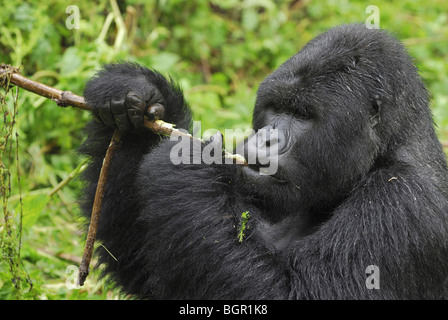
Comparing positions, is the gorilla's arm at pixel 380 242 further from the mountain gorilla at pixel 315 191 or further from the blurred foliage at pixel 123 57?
the blurred foliage at pixel 123 57

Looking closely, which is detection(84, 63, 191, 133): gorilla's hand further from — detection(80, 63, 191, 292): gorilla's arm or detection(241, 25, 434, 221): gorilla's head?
detection(241, 25, 434, 221): gorilla's head

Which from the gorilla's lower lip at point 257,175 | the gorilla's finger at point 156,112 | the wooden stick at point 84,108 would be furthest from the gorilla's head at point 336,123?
the gorilla's finger at point 156,112

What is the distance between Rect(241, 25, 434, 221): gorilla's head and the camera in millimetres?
3141

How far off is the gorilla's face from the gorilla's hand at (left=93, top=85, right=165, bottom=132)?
2.08 feet

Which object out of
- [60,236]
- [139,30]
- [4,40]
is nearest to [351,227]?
[60,236]

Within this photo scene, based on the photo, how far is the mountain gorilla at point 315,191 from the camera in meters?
2.95

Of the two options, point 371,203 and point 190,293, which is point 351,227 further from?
point 190,293

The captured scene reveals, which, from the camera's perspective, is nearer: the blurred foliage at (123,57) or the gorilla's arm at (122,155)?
the gorilla's arm at (122,155)

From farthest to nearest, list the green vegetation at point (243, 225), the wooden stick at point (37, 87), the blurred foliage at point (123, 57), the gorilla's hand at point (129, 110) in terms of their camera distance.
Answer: the blurred foliage at point (123, 57) → the gorilla's hand at point (129, 110) → the wooden stick at point (37, 87) → the green vegetation at point (243, 225)

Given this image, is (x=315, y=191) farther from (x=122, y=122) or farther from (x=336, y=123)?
(x=122, y=122)

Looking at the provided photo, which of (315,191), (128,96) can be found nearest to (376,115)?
(315,191)

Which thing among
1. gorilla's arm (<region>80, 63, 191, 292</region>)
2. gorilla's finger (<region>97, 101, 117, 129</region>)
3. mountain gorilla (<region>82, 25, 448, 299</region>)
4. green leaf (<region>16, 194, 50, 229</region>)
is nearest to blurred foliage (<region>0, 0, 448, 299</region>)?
green leaf (<region>16, 194, 50, 229</region>)

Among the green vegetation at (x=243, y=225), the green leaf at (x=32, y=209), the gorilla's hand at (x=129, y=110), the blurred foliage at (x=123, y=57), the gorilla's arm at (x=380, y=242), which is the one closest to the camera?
the gorilla's arm at (x=380, y=242)

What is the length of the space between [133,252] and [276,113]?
52.6 inches
